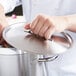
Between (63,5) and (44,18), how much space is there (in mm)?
206

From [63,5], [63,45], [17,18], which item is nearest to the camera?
[63,45]

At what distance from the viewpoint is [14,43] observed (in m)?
0.38

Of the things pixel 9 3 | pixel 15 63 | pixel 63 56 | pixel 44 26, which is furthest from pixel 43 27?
pixel 9 3

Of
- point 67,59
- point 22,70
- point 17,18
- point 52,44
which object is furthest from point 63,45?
point 17,18

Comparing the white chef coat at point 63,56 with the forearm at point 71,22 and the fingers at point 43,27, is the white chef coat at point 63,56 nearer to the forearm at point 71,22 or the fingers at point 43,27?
the forearm at point 71,22

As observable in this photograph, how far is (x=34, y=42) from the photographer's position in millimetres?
386

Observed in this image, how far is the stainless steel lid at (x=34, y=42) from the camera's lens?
0.35 metres

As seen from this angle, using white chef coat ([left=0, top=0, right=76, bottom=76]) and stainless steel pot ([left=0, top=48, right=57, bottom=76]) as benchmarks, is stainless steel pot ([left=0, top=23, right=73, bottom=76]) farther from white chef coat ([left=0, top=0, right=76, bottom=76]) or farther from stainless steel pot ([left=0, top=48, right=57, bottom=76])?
white chef coat ([left=0, top=0, right=76, bottom=76])

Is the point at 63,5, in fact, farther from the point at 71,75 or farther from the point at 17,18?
the point at 17,18

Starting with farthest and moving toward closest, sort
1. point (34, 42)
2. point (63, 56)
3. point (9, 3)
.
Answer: point (9, 3), point (63, 56), point (34, 42)

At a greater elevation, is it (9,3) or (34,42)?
(9,3)

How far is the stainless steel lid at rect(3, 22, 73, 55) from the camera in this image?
354mm

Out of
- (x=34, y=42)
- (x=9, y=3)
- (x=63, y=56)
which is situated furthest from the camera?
(x=9, y=3)

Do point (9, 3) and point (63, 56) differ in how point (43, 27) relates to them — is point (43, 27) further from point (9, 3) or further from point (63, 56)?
point (9, 3)
